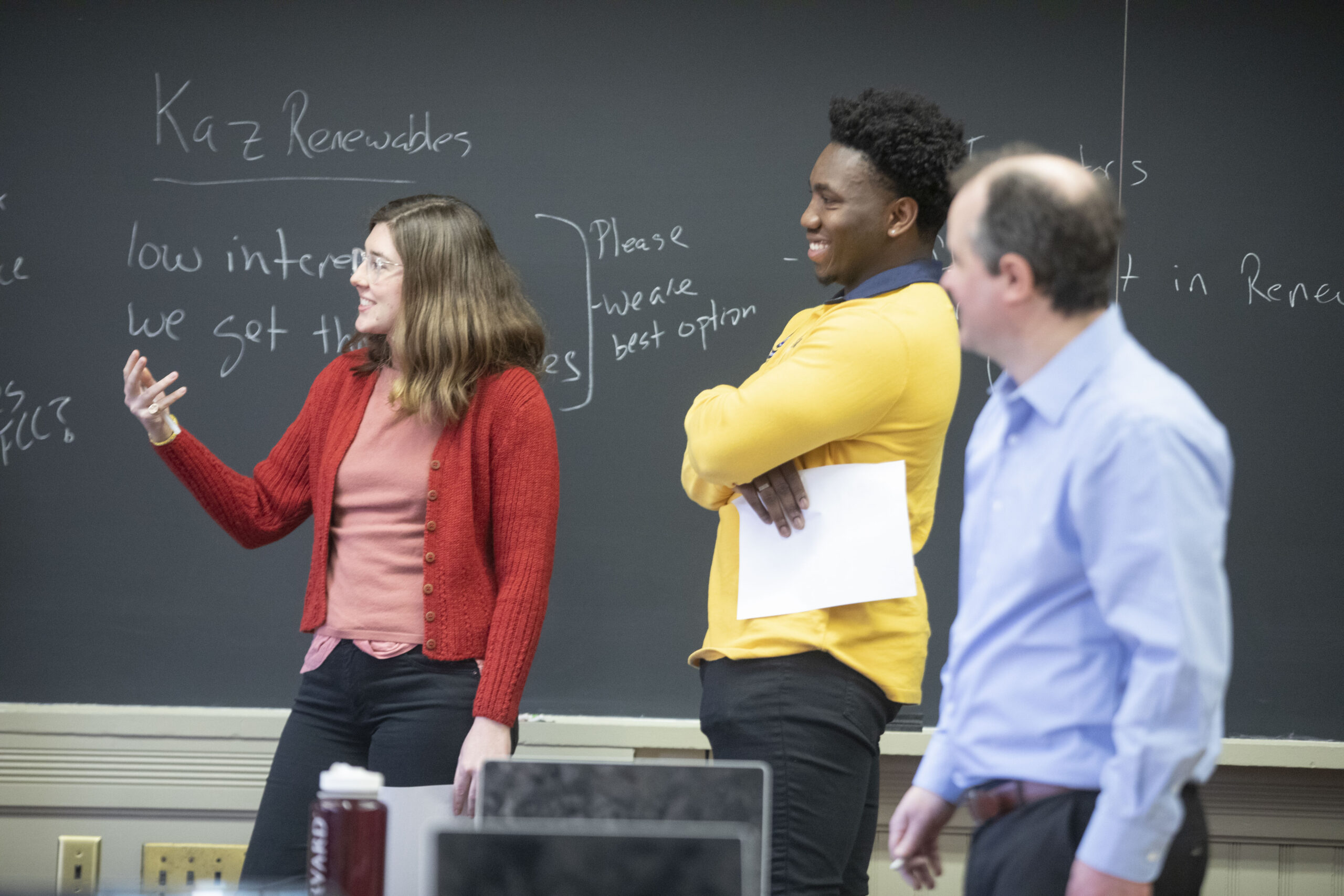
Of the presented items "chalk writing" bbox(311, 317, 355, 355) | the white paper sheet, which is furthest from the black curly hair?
"chalk writing" bbox(311, 317, 355, 355)

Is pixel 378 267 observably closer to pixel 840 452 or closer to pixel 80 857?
pixel 840 452

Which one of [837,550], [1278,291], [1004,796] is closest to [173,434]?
[837,550]

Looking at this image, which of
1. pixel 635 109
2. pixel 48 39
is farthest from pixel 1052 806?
pixel 48 39

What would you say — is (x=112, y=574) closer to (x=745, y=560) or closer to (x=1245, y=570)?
(x=745, y=560)

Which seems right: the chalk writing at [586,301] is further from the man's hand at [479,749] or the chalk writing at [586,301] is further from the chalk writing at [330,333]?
the man's hand at [479,749]

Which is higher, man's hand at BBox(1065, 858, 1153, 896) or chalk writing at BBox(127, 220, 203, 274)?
chalk writing at BBox(127, 220, 203, 274)

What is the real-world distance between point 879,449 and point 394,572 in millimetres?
721

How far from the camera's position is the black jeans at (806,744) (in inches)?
52.8

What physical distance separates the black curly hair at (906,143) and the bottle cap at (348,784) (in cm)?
100

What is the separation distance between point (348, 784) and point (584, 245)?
5.53ft

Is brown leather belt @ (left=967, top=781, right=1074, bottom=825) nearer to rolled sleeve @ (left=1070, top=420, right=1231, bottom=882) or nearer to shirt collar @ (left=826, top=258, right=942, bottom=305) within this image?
rolled sleeve @ (left=1070, top=420, right=1231, bottom=882)

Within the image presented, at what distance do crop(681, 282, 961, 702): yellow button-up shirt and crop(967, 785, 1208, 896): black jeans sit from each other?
1.34 ft

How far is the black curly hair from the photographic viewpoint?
1.48 metres

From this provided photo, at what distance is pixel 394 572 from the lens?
167cm
